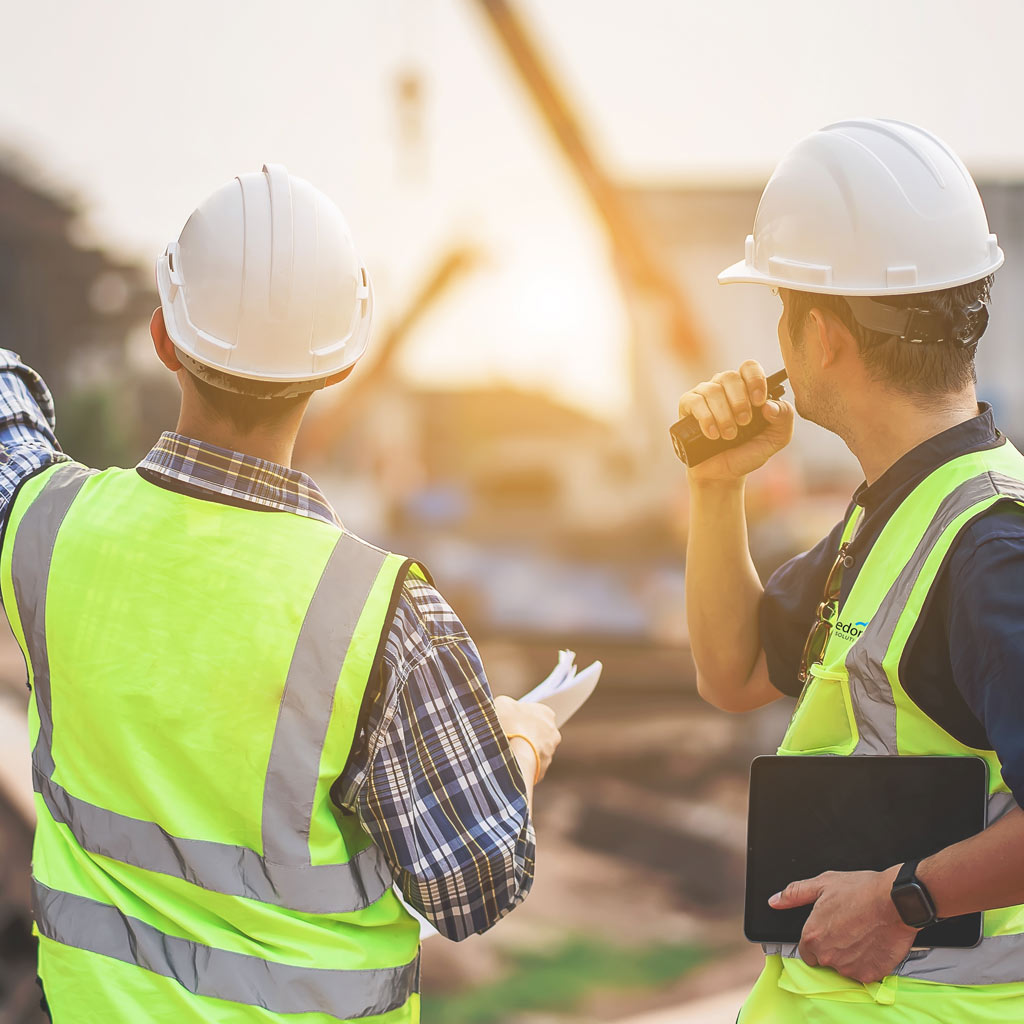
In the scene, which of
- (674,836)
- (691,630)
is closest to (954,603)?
(691,630)

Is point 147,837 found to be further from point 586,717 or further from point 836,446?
point 836,446

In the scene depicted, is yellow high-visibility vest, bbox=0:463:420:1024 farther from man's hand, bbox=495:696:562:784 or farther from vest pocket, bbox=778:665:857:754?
vest pocket, bbox=778:665:857:754

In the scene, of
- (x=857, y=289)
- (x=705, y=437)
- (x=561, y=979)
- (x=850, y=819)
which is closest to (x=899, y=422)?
(x=857, y=289)

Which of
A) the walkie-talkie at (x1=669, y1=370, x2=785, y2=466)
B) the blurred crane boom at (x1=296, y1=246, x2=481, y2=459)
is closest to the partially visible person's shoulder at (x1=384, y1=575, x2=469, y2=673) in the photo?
the walkie-talkie at (x1=669, y1=370, x2=785, y2=466)

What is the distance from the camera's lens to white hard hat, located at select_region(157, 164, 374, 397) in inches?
61.7

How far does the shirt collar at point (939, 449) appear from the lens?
157 cm

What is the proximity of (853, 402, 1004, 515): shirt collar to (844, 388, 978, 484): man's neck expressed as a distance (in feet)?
0.06

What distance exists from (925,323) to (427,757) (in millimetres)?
978

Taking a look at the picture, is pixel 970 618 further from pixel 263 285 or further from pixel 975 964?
pixel 263 285

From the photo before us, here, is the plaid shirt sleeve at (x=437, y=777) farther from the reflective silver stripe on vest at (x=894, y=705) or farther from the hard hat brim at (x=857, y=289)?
the hard hat brim at (x=857, y=289)

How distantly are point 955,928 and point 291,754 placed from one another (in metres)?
0.95

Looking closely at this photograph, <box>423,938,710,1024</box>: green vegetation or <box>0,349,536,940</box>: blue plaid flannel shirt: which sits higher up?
<box>0,349,536,940</box>: blue plaid flannel shirt

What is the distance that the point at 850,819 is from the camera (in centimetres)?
151

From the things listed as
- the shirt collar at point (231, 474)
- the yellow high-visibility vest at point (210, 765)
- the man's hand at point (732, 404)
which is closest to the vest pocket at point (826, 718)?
the man's hand at point (732, 404)
